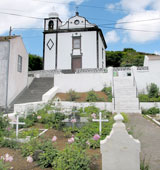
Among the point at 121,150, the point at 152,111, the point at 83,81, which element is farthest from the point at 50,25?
the point at 121,150

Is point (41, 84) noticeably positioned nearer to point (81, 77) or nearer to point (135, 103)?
point (81, 77)

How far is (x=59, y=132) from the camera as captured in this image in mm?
6832

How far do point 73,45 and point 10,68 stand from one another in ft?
41.9

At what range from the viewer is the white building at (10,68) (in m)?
12.3

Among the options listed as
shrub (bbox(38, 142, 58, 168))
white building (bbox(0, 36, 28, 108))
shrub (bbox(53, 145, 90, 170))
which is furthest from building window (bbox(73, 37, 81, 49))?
shrub (bbox(53, 145, 90, 170))

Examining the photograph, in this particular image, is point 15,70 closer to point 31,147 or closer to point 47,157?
point 31,147

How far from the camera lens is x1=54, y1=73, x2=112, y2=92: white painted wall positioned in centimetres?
1764

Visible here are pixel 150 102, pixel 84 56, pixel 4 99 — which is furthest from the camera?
pixel 84 56

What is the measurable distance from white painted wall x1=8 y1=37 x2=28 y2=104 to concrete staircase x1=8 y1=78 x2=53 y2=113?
0.47 m

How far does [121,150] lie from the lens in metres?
2.85

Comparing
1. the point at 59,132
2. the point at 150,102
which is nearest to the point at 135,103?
the point at 150,102

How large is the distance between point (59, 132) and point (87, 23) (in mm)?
19875

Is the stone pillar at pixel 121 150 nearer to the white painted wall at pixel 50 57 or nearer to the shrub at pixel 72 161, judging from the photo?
the shrub at pixel 72 161

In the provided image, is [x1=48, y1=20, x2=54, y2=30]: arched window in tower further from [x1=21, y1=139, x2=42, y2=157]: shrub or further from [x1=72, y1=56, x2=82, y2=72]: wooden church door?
[x1=21, y1=139, x2=42, y2=157]: shrub
